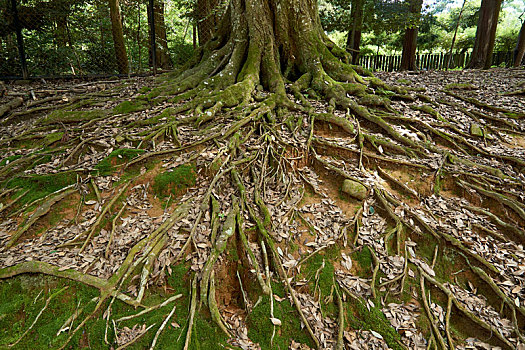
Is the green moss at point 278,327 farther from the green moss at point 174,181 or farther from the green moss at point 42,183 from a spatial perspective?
the green moss at point 42,183

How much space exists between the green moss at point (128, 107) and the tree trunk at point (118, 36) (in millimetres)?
5011

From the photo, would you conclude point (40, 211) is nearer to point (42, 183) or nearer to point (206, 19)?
→ point (42, 183)

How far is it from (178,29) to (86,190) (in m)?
16.8

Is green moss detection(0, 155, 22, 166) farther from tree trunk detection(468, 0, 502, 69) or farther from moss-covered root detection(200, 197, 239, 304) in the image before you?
tree trunk detection(468, 0, 502, 69)

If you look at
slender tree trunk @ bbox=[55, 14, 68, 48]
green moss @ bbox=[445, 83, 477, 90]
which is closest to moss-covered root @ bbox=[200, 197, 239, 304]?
green moss @ bbox=[445, 83, 477, 90]

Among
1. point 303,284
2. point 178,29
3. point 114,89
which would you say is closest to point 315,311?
point 303,284

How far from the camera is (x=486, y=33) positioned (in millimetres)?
11109

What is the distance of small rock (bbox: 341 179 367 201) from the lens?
12.5ft

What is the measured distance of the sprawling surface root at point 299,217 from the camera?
2.85 meters

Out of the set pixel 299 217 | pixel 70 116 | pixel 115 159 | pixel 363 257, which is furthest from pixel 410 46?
pixel 115 159

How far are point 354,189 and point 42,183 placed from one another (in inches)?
157

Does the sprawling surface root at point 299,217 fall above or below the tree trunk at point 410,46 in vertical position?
below

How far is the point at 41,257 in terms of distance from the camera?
116 inches

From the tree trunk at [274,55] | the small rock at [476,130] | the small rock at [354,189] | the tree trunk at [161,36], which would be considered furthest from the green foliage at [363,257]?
the tree trunk at [161,36]
